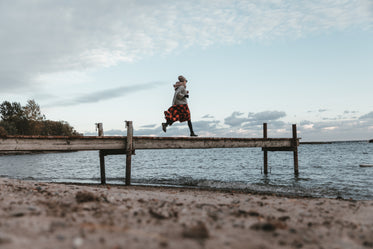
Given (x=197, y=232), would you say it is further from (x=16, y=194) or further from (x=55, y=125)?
(x=55, y=125)

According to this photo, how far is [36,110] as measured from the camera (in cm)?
5941

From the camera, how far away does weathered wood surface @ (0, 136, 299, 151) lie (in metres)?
9.48

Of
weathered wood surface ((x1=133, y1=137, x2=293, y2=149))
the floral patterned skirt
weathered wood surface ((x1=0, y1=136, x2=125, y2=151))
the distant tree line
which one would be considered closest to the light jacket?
the floral patterned skirt

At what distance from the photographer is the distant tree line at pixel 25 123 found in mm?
59000

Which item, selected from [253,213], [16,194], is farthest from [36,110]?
[253,213]

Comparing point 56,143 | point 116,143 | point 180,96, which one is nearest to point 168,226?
point 56,143

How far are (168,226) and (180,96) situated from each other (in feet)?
28.4

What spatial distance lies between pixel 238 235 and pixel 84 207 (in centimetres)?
256

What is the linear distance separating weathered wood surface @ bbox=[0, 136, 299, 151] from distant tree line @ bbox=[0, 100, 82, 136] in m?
43.6

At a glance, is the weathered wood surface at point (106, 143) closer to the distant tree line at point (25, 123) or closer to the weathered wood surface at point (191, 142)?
the weathered wood surface at point (191, 142)

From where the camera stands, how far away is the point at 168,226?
3.60m

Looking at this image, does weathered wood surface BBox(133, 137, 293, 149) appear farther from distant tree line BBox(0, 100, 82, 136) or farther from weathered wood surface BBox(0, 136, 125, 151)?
distant tree line BBox(0, 100, 82, 136)

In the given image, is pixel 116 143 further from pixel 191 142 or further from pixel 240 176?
pixel 240 176

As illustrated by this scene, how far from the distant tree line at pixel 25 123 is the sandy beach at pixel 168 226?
50.2 m
